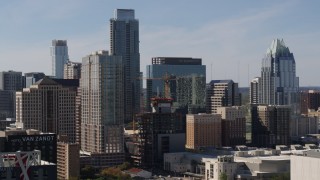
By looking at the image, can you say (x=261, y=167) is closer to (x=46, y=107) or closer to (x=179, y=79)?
(x=46, y=107)

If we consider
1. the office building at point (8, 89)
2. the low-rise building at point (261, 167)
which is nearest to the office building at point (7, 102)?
the office building at point (8, 89)

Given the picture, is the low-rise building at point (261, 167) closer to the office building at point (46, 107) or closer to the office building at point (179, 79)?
the office building at point (46, 107)

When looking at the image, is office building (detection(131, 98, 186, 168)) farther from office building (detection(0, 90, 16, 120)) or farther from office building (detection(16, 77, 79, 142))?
office building (detection(0, 90, 16, 120))

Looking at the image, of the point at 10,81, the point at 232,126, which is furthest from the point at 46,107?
the point at 10,81

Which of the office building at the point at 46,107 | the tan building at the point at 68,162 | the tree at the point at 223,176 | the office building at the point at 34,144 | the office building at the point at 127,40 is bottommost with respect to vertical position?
the tree at the point at 223,176

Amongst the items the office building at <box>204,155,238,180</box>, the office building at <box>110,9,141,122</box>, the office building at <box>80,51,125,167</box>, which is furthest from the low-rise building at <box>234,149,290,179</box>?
the office building at <box>110,9,141,122</box>

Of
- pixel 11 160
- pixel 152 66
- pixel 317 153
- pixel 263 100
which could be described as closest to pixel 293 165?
pixel 317 153
